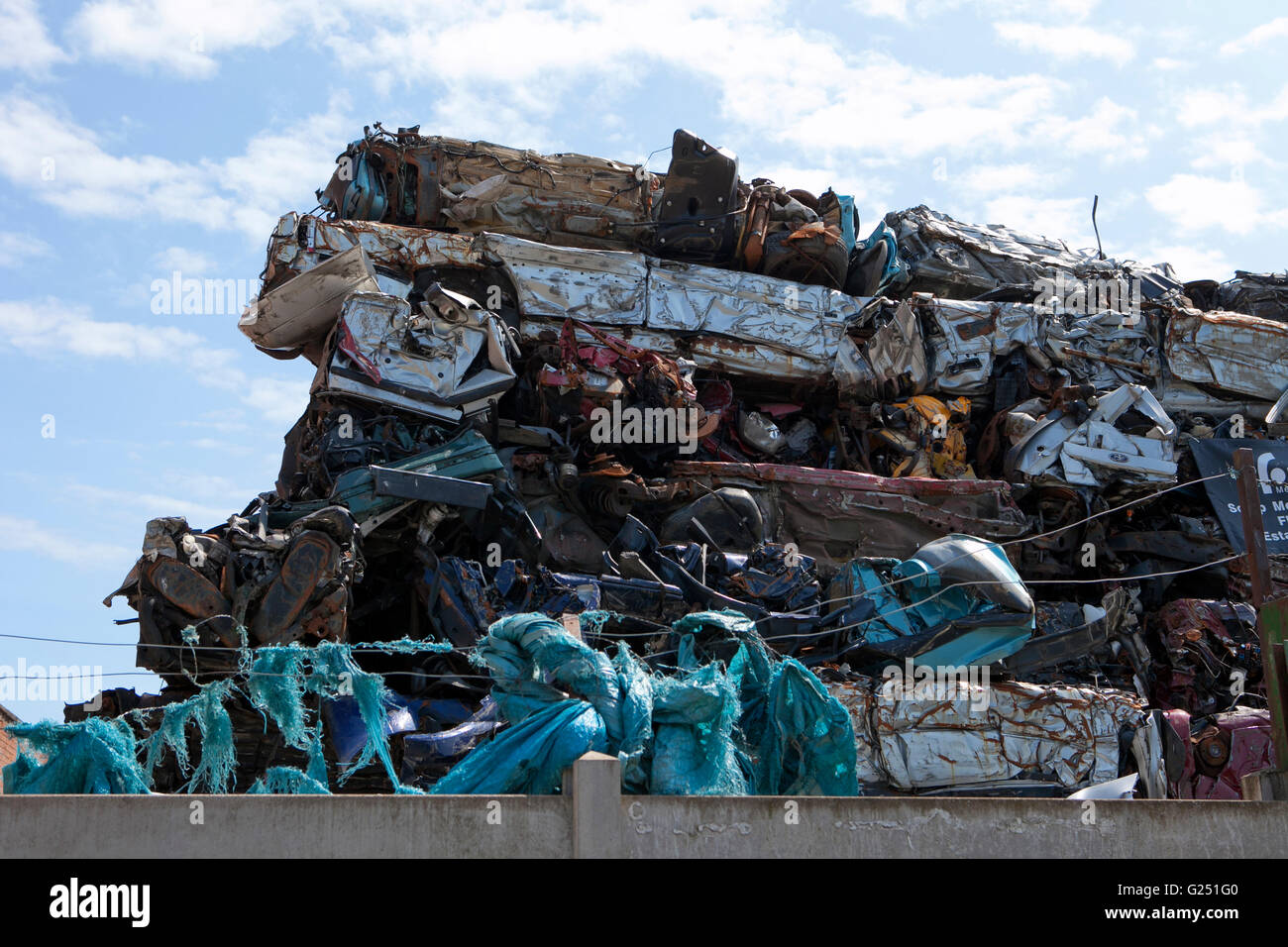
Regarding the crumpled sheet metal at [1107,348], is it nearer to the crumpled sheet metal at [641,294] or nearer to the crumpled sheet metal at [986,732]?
the crumpled sheet metal at [641,294]

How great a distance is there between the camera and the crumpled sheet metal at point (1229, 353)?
85.6ft

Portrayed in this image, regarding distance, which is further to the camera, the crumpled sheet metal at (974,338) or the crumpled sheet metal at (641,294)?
the crumpled sheet metal at (974,338)

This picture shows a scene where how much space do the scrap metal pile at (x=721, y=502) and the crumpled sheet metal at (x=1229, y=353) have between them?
6 centimetres

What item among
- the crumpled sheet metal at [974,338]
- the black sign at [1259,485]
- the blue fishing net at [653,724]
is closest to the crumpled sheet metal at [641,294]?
the crumpled sheet metal at [974,338]

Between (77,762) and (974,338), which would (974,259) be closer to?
(974,338)

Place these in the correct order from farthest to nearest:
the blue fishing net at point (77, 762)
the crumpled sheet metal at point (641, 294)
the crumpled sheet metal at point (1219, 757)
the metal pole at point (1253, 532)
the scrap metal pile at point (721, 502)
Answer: the crumpled sheet metal at point (641, 294), the crumpled sheet metal at point (1219, 757), the scrap metal pile at point (721, 502), the metal pole at point (1253, 532), the blue fishing net at point (77, 762)

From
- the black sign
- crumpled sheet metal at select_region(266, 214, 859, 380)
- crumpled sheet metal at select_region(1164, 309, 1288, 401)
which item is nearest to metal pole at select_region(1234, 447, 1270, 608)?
the black sign

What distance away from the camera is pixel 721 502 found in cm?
2103

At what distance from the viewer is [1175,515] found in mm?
24312

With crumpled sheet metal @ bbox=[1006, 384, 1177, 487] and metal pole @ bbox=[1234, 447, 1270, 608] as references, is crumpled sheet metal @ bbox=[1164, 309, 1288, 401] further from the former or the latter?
metal pole @ bbox=[1234, 447, 1270, 608]

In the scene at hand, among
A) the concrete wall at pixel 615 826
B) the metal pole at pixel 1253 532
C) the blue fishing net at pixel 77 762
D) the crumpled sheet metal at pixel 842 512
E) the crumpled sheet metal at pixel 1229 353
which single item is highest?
the crumpled sheet metal at pixel 1229 353
